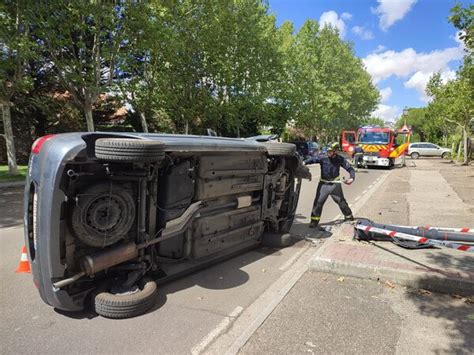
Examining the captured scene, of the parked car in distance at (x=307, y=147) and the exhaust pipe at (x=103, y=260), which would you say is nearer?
the exhaust pipe at (x=103, y=260)

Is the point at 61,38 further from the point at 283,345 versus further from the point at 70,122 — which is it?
the point at 283,345

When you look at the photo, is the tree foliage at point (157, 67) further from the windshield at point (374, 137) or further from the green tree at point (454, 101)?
the green tree at point (454, 101)

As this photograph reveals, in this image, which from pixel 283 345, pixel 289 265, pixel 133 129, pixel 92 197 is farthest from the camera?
pixel 133 129

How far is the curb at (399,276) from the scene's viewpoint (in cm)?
430

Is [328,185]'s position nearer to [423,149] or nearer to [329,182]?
[329,182]

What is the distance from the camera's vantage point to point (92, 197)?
3445 millimetres

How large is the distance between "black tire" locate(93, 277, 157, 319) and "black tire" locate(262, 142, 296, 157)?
275 cm

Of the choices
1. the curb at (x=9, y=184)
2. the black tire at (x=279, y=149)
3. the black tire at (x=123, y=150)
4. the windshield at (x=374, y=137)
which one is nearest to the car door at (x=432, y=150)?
the windshield at (x=374, y=137)

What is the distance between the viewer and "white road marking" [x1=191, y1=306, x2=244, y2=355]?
3.13 metres

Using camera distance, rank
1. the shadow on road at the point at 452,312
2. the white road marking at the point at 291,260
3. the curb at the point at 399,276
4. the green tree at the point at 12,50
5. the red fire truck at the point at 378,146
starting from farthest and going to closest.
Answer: the red fire truck at the point at 378,146 < the green tree at the point at 12,50 < the white road marking at the point at 291,260 < the curb at the point at 399,276 < the shadow on road at the point at 452,312

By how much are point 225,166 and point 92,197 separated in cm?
177

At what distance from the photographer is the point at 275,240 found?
597cm

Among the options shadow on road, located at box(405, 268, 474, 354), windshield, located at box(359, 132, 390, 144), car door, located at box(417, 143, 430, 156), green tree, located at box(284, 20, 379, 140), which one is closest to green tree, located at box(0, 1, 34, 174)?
shadow on road, located at box(405, 268, 474, 354)

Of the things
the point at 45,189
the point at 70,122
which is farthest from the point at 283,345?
the point at 70,122
